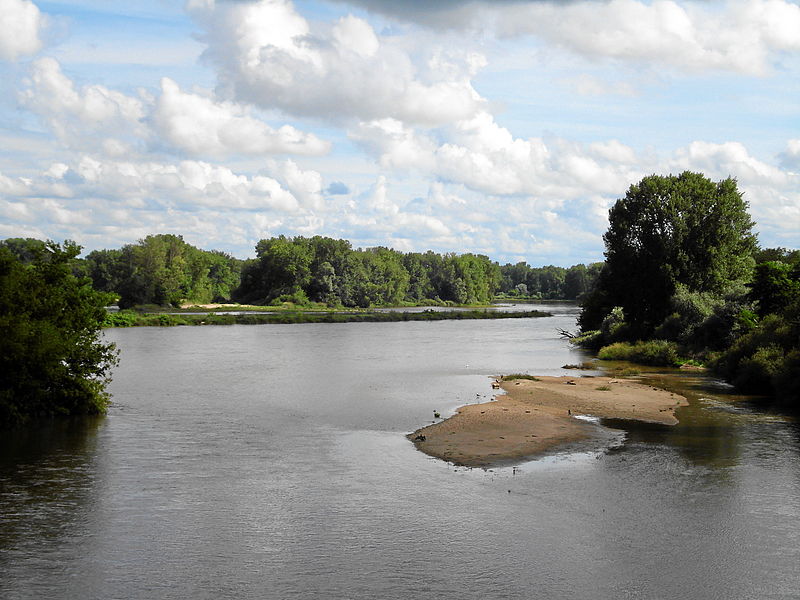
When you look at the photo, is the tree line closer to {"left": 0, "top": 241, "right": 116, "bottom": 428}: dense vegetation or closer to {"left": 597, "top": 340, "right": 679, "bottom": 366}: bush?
{"left": 597, "top": 340, "right": 679, "bottom": 366}: bush

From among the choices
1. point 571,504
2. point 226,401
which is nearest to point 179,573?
point 571,504

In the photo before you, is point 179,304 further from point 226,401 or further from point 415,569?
point 415,569

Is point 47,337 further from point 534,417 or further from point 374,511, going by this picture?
point 534,417

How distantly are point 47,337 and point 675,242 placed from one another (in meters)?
51.8

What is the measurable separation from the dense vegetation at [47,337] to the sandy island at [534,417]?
14.9 metres

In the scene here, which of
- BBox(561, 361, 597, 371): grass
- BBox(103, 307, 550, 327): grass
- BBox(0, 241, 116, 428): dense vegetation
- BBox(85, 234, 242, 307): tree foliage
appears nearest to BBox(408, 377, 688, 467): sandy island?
BBox(561, 361, 597, 371): grass

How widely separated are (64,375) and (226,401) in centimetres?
925

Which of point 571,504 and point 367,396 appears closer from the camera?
point 571,504

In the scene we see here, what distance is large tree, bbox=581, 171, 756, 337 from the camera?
65.2m

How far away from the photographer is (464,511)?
66.8ft

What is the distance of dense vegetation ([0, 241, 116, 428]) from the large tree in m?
47.9

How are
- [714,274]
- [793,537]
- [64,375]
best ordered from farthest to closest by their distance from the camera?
[714,274], [64,375], [793,537]

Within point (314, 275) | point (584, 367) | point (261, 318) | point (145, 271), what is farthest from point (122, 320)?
point (584, 367)

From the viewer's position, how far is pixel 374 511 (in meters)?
20.5
